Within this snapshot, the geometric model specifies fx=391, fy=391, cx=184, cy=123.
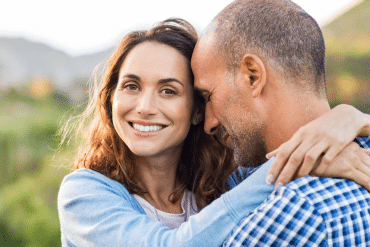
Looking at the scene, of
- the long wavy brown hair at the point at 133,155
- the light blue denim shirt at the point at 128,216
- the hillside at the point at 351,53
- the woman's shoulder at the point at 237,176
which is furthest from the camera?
the hillside at the point at 351,53

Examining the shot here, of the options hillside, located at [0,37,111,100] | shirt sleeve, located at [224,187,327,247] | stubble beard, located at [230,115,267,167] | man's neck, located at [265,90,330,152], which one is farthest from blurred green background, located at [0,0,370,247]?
shirt sleeve, located at [224,187,327,247]

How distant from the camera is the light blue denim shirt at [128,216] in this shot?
4.92 feet

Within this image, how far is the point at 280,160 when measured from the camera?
1459 mm

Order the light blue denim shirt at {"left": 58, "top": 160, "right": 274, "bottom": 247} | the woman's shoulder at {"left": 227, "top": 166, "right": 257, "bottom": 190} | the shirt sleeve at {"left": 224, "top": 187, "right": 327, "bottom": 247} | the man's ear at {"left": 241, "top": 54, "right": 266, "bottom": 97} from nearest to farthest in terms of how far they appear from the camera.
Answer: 1. the shirt sleeve at {"left": 224, "top": 187, "right": 327, "bottom": 247}
2. the light blue denim shirt at {"left": 58, "top": 160, "right": 274, "bottom": 247}
3. the man's ear at {"left": 241, "top": 54, "right": 266, "bottom": 97}
4. the woman's shoulder at {"left": 227, "top": 166, "right": 257, "bottom": 190}

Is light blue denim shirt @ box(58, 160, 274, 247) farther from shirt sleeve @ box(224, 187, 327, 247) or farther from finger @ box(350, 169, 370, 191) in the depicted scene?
finger @ box(350, 169, 370, 191)

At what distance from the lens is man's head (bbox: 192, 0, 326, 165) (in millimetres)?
1777

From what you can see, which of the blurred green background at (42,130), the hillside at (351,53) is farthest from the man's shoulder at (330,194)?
the hillside at (351,53)

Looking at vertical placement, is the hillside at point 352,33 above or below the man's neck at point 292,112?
below

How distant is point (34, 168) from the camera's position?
19.8 ft

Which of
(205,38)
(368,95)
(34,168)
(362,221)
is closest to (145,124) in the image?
(205,38)

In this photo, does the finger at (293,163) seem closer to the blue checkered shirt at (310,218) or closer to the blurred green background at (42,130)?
the blue checkered shirt at (310,218)

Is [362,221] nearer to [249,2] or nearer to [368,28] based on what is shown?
[249,2]

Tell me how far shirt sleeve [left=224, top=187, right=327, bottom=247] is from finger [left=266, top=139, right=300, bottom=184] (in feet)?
0.20

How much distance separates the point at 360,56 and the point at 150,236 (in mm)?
6773
